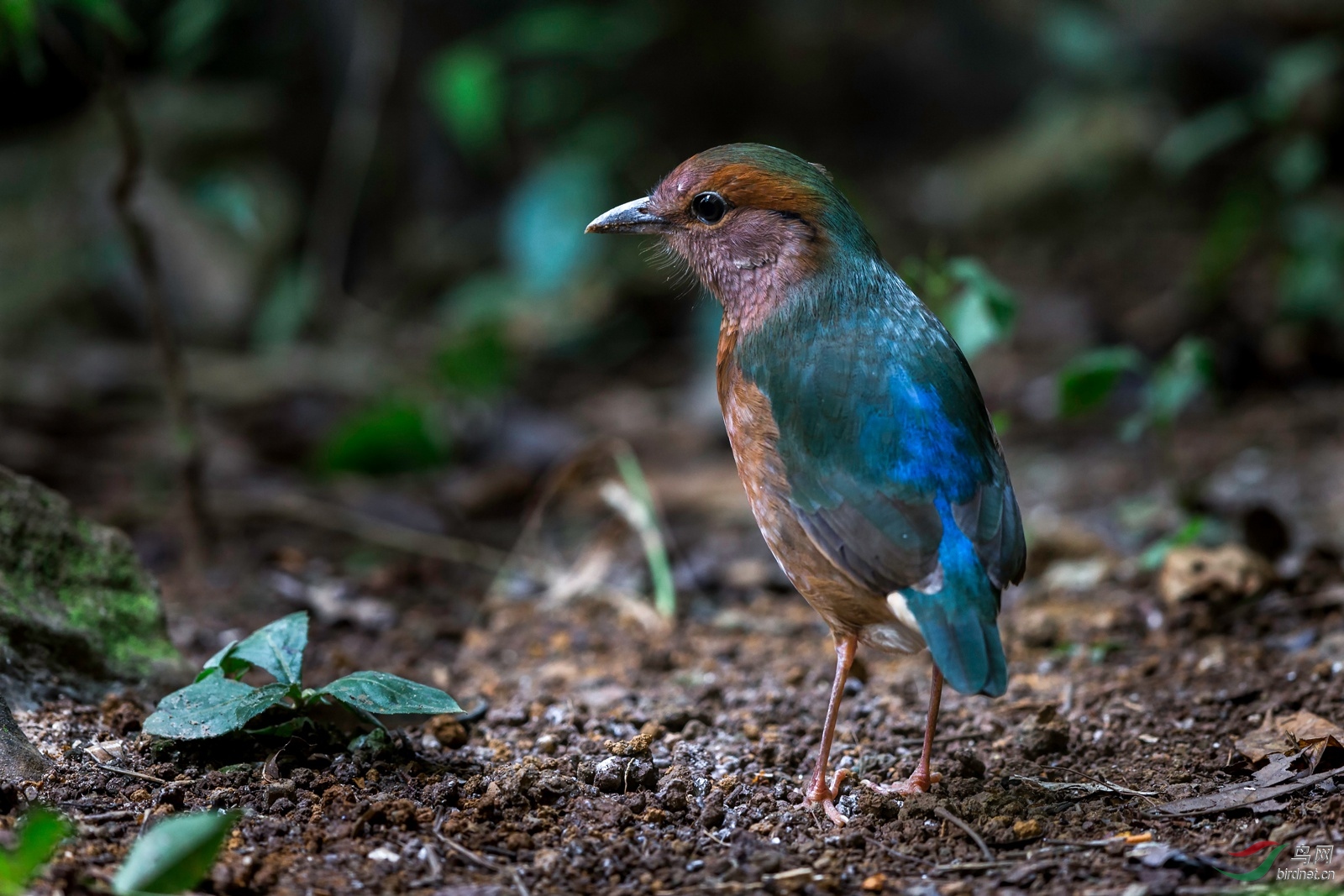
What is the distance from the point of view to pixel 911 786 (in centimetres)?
333

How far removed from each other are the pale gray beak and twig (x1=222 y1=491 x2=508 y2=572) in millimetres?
1992

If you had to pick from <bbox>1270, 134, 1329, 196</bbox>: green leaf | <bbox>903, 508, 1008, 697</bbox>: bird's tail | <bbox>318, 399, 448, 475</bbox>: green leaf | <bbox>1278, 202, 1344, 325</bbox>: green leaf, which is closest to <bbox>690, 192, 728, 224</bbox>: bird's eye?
<bbox>903, 508, 1008, 697</bbox>: bird's tail

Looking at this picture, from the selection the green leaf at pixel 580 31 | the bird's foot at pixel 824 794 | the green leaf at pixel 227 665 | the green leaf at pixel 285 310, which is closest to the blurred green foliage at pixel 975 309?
the bird's foot at pixel 824 794

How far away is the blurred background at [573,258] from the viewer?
18.7 feet

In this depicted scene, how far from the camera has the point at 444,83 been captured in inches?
307

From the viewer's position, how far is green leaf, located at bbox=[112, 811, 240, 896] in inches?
89.8

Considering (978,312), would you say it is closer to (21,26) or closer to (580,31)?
(21,26)

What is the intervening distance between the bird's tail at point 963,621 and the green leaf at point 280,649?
1.51 meters

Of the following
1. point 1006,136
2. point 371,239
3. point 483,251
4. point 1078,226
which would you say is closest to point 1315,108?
point 1078,226

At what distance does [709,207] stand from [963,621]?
1.67m

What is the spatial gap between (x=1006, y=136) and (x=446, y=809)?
30.1 feet

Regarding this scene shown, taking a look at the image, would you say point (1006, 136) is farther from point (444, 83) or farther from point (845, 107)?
point (444, 83)

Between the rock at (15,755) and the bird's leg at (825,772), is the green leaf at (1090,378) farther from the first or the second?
the rock at (15,755)

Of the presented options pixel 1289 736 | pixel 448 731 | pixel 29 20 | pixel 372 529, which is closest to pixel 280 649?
pixel 448 731
